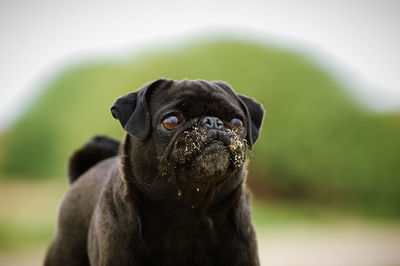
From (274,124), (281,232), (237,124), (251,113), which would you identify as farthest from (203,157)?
(274,124)

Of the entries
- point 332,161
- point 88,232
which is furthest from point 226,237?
point 332,161

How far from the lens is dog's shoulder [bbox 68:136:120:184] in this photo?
6.07m

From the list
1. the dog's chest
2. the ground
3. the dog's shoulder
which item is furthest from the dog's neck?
the ground

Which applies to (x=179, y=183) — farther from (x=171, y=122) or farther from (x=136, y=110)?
(x=136, y=110)

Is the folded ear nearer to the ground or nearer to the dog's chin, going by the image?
the dog's chin

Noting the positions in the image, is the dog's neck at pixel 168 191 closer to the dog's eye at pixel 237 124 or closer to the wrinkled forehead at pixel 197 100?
the dog's eye at pixel 237 124

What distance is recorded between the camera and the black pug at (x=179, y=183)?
3.72 metres

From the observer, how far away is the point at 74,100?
1425 cm

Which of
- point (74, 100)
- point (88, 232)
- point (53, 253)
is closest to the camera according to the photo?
point (88, 232)

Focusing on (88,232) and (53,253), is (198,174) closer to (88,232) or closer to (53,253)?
(88,232)

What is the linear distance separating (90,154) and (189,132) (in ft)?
9.05

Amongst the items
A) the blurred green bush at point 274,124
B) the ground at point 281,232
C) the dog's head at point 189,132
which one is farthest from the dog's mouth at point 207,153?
the blurred green bush at point 274,124

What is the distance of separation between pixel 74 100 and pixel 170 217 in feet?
35.8

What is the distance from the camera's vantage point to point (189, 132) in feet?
12.1
